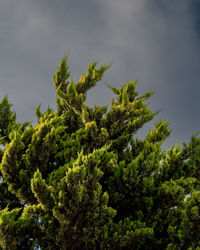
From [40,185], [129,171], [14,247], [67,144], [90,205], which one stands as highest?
[67,144]

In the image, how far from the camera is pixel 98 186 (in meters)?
6.06

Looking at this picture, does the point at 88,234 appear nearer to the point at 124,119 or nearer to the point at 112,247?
the point at 112,247


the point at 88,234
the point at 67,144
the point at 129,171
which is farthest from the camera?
the point at 67,144

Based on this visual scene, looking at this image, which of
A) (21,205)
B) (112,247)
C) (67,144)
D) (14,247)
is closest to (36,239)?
(14,247)

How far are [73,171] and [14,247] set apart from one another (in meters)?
3.39

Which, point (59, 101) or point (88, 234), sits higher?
point (59, 101)

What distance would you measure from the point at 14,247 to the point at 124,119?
6.20 metres

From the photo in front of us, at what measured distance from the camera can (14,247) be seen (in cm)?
662

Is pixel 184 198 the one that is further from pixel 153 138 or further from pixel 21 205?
pixel 21 205

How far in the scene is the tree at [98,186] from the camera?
606 centimetres

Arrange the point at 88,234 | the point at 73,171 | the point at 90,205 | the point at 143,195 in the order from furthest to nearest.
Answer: the point at 143,195, the point at 88,234, the point at 90,205, the point at 73,171

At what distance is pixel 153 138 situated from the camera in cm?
1048

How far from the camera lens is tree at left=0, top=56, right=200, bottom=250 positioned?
6.06 metres

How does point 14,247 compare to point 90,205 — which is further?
point 14,247
